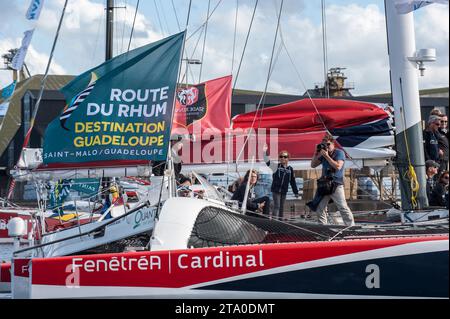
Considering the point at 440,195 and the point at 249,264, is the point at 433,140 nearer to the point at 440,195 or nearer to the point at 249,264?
the point at 440,195

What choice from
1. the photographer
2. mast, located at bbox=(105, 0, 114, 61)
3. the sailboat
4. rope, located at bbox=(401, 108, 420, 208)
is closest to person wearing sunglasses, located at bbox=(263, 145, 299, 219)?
the photographer

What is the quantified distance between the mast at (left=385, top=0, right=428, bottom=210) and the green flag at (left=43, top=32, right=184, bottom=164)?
2351 mm

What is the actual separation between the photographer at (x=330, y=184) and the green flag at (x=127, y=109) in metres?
1.92

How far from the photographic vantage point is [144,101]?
8758mm

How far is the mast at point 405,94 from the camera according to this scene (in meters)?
8.91

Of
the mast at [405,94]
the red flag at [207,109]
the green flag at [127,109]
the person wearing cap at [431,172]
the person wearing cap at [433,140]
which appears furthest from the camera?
the red flag at [207,109]

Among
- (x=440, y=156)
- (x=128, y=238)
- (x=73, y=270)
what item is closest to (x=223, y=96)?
(x=440, y=156)

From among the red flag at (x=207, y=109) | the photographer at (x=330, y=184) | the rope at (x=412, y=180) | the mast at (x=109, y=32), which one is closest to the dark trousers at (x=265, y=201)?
the photographer at (x=330, y=184)

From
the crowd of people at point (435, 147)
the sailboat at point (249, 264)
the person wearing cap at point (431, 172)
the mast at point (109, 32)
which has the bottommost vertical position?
the sailboat at point (249, 264)

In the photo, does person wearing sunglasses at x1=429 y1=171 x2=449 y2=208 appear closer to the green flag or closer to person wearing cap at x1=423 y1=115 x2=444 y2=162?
person wearing cap at x1=423 y1=115 x2=444 y2=162

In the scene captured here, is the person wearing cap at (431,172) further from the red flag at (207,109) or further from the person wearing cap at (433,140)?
the red flag at (207,109)

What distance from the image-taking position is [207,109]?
1324 cm

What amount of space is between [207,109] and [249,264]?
596 centimetres
